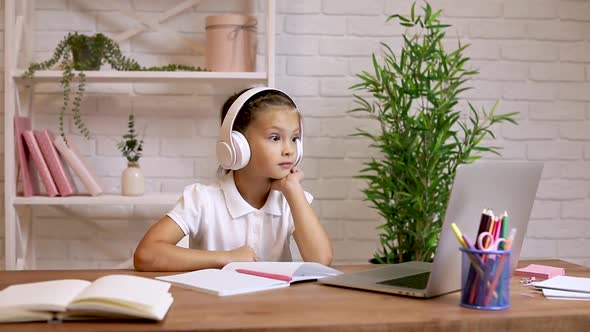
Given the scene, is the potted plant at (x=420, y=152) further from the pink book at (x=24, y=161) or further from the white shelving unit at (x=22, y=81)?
the pink book at (x=24, y=161)

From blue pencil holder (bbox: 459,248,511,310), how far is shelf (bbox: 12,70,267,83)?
1748mm

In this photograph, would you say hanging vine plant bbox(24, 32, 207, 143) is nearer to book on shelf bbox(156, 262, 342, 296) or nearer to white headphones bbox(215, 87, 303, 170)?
white headphones bbox(215, 87, 303, 170)

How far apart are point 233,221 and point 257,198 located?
10 centimetres

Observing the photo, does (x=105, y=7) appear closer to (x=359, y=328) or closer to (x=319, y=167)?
(x=319, y=167)

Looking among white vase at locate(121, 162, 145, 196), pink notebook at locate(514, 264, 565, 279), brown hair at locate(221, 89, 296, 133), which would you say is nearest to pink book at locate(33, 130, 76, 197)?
white vase at locate(121, 162, 145, 196)

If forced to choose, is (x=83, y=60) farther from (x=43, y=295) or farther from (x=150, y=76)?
(x=43, y=295)

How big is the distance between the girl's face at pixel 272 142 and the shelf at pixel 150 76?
2.69 feet

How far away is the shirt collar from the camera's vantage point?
6.75 feet

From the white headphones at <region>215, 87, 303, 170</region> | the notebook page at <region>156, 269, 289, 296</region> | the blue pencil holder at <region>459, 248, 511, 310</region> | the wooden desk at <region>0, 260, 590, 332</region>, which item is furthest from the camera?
the white headphones at <region>215, 87, 303, 170</region>

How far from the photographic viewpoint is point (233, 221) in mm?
2072

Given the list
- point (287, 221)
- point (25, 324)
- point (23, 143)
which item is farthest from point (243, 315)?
point (23, 143)

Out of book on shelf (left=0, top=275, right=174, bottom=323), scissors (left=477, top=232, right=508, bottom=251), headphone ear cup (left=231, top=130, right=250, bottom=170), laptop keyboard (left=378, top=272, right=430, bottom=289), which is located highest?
headphone ear cup (left=231, top=130, right=250, bottom=170)

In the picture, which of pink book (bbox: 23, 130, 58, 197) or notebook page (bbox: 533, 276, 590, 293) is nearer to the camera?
notebook page (bbox: 533, 276, 590, 293)

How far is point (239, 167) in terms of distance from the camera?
6.33 feet
